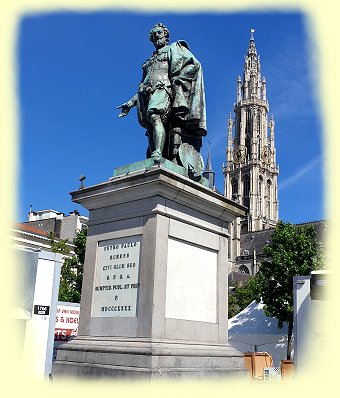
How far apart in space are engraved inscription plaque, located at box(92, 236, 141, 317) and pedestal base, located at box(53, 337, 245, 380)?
440 mm

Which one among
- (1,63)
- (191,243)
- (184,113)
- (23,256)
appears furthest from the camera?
(23,256)

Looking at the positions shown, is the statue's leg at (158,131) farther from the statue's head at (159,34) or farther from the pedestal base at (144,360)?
the pedestal base at (144,360)

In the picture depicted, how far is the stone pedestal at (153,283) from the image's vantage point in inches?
237

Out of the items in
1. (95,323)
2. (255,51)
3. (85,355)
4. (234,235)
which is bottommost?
(85,355)

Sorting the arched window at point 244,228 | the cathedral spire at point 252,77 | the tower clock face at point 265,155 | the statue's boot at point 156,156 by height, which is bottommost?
the statue's boot at point 156,156

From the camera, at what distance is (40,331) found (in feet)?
50.2

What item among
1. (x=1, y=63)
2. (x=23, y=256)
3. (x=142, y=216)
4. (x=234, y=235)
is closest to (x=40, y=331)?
(x=23, y=256)

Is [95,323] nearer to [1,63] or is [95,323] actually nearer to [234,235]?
[1,63]

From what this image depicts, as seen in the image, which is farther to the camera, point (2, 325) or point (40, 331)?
point (40, 331)

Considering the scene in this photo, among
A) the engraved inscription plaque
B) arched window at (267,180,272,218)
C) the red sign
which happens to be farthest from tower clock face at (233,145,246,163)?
the engraved inscription plaque

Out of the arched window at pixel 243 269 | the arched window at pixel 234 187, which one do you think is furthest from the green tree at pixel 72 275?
the arched window at pixel 234 187

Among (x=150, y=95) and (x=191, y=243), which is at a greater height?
(x=150, y=95)

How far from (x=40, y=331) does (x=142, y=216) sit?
34.0 ft

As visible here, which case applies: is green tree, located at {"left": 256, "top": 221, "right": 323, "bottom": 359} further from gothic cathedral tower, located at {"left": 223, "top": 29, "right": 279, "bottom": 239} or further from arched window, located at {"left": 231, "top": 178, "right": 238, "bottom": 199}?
arched window, located at {"left": 231, "top": 178, "right": 238, "bottom": 199}
